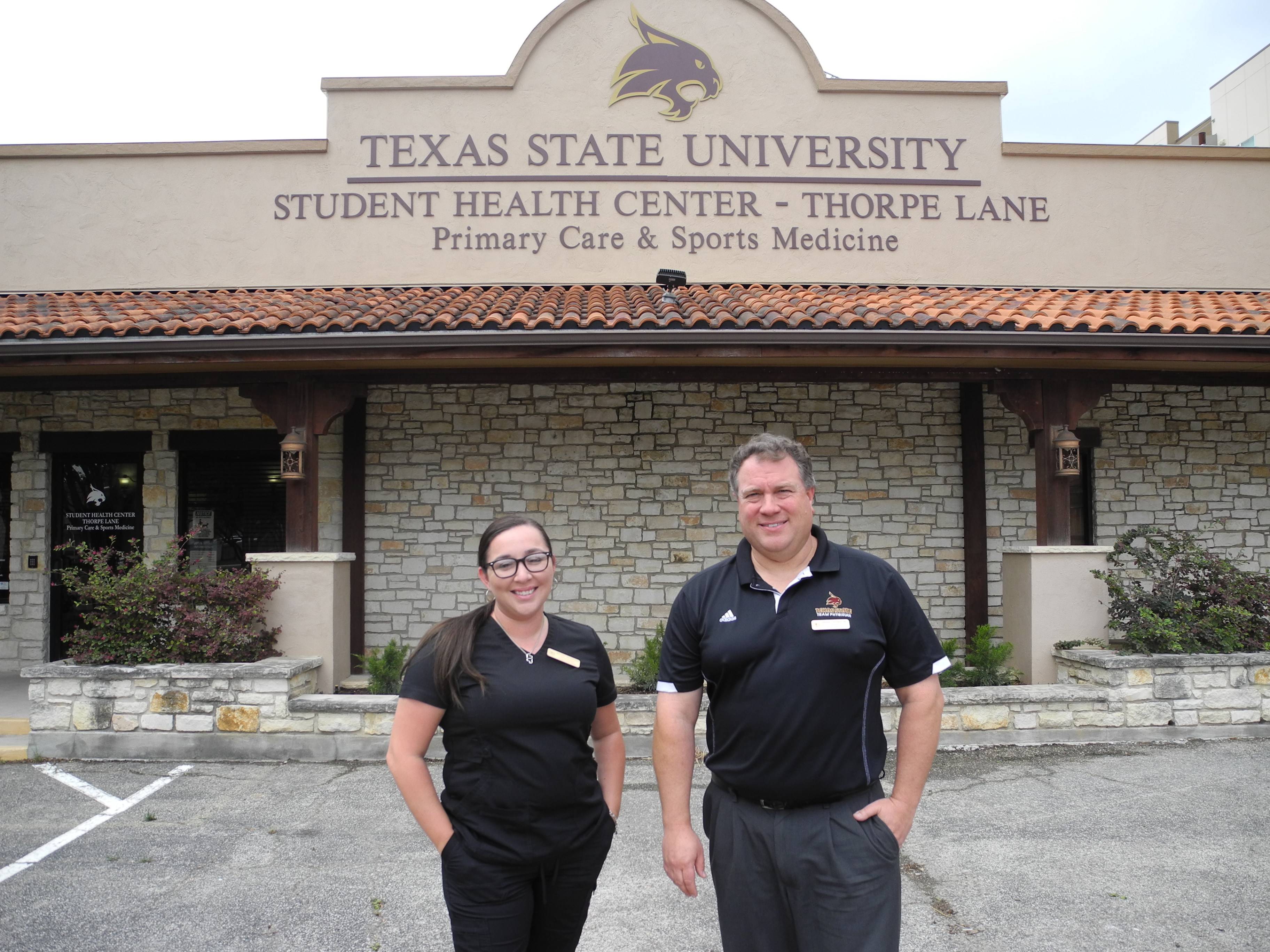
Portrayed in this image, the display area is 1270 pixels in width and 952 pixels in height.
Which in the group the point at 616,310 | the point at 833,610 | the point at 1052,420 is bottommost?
the point at 833,610

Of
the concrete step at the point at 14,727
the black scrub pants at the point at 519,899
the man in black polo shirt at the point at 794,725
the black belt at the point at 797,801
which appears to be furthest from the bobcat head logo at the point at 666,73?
the black scrub pants at the point at 519,899

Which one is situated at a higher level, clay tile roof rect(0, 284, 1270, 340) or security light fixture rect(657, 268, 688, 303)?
security light fixture rect(657, 268, 688, 303)

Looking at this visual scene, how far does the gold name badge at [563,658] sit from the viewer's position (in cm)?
230

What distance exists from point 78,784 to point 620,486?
509 cm

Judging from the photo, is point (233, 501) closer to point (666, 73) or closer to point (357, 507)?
point (357, 507)

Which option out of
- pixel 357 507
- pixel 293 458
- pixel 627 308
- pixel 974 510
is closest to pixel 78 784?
pixel 293 458

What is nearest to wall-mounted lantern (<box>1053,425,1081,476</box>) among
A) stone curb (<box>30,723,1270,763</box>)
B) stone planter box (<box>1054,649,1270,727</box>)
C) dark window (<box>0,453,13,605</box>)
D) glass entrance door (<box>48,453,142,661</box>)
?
stone planter box (<box>1054,649,1270,727</box>)

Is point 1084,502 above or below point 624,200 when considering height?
below

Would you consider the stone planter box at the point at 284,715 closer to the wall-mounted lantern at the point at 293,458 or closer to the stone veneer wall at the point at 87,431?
the wall-mounted lantern at the point at 293,458

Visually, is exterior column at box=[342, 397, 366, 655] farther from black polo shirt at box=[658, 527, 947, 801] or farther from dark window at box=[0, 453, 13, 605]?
black polo shirt at box=[658, 527, 947, 801]

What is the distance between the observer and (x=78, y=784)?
18.7 ft

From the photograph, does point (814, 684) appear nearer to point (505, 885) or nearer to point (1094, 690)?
point (505, 885)

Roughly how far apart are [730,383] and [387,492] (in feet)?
11.9

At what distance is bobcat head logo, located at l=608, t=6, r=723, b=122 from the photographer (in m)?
9.66
